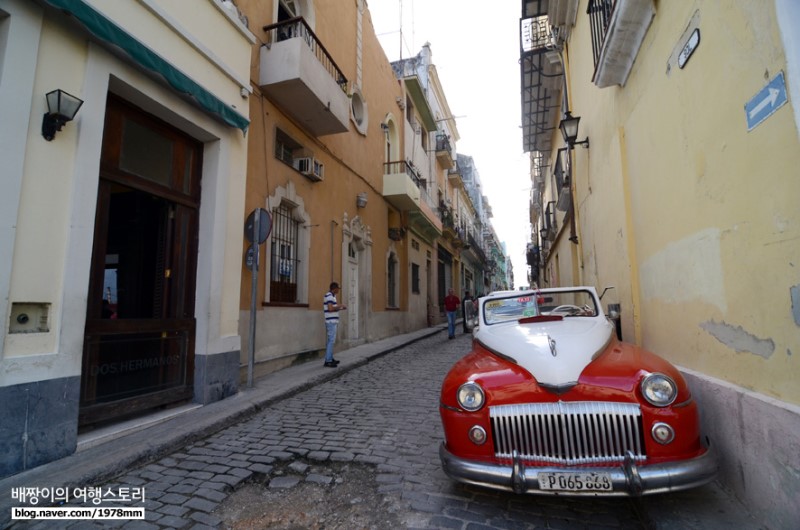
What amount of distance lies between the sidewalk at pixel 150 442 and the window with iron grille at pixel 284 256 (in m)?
1.87

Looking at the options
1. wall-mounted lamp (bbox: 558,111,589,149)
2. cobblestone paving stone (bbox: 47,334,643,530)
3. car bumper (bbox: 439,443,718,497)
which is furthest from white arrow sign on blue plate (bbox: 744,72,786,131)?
wall-mounted lamp (bbox: 558,111,589,149)

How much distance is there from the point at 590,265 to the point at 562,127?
302 centimetres

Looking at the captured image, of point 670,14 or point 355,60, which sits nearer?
point 670,14

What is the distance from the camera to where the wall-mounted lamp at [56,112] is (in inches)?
146

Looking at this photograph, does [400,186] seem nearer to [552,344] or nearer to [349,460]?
[349,460]

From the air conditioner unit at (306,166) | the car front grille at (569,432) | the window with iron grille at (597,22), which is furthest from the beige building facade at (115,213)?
the window with iron grille at (597,22)

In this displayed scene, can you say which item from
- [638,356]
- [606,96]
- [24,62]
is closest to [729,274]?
[638,356]

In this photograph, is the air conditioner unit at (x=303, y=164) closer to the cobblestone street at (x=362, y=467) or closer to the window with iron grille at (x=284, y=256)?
the window with iron grille at (x=284, y=256)

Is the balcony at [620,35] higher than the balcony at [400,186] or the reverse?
the reverse

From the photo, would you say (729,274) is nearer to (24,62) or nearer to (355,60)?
(24,62)

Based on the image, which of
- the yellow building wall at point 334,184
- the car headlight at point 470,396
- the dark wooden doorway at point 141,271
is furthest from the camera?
the yellow building wall at point 334,184

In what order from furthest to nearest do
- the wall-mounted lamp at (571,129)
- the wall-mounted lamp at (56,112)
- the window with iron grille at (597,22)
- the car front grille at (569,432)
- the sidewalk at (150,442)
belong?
the wall-mounted lamp at (571,129) < the window with iron grille at (597,22) < the wall-mounted lamp at (56,112) < the sidewalk at (150,442) < the car front grille at (569,432)

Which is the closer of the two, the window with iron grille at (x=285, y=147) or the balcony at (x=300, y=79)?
the balcony at (x=300, y=79)

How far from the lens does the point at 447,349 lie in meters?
11.7
